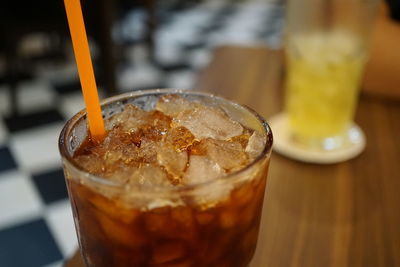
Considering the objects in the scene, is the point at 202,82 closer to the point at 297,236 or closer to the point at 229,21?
the point at 297,236

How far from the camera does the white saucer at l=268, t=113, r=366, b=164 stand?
94 centimetres

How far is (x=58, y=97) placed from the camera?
2.67 metres

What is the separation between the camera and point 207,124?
1.87 feet

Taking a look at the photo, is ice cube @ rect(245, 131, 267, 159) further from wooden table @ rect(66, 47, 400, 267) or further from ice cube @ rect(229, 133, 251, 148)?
wooden table @ rect(66, 47, 400, 267)

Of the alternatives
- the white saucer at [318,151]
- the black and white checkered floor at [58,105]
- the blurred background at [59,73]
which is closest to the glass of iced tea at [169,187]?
the white saucer at [318,151]

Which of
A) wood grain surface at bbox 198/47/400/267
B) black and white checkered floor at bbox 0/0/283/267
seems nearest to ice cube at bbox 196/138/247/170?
wood grain surface at bbox 198/47/400/267

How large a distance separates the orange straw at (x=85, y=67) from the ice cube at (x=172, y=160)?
0.30 feet

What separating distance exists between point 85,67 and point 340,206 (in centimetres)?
53

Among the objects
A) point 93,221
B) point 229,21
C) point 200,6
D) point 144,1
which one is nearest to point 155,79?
point 144,1

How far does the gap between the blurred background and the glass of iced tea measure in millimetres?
694

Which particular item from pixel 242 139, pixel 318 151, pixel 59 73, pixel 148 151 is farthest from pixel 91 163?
pixel 59 73

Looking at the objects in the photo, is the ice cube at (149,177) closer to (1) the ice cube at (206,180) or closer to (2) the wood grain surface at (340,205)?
(1) the ice cube at (206,180)

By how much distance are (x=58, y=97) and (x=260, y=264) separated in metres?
2.22

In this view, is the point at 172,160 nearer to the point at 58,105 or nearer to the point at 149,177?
the point at 149,177
